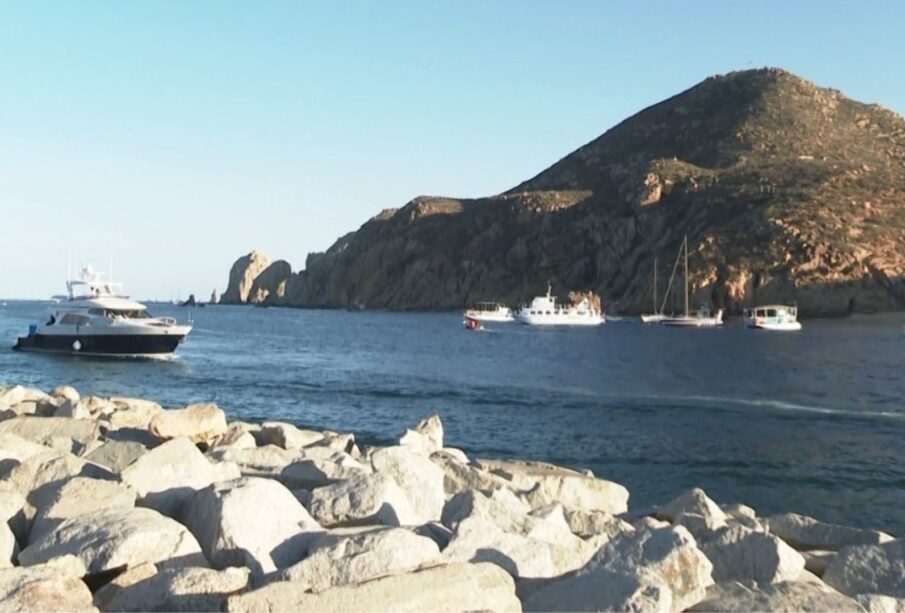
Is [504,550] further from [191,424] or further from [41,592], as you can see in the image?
[191,424]

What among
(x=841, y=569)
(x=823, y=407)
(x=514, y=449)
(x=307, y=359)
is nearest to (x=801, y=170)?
(x=307, y=359)

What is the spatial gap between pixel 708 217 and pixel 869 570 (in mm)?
129530

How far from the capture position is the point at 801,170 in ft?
439

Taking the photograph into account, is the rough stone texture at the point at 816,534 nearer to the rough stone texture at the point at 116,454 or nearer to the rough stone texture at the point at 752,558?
the rough stone texture at the point at 752,558

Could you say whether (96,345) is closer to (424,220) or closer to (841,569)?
(841,569)

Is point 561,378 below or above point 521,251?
below

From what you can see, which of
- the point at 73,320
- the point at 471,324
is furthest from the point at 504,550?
the point at 471,324

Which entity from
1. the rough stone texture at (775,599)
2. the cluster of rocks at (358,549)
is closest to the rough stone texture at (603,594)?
the cluster of rocks at (358,549)

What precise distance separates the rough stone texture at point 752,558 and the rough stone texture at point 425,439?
5113mm

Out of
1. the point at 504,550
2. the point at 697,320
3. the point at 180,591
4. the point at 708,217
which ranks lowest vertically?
the point at 504,550

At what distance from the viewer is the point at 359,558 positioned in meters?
5.69

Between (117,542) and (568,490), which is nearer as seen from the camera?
(117,542)

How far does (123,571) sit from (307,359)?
1808 inches

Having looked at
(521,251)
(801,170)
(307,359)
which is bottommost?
(307,359)
